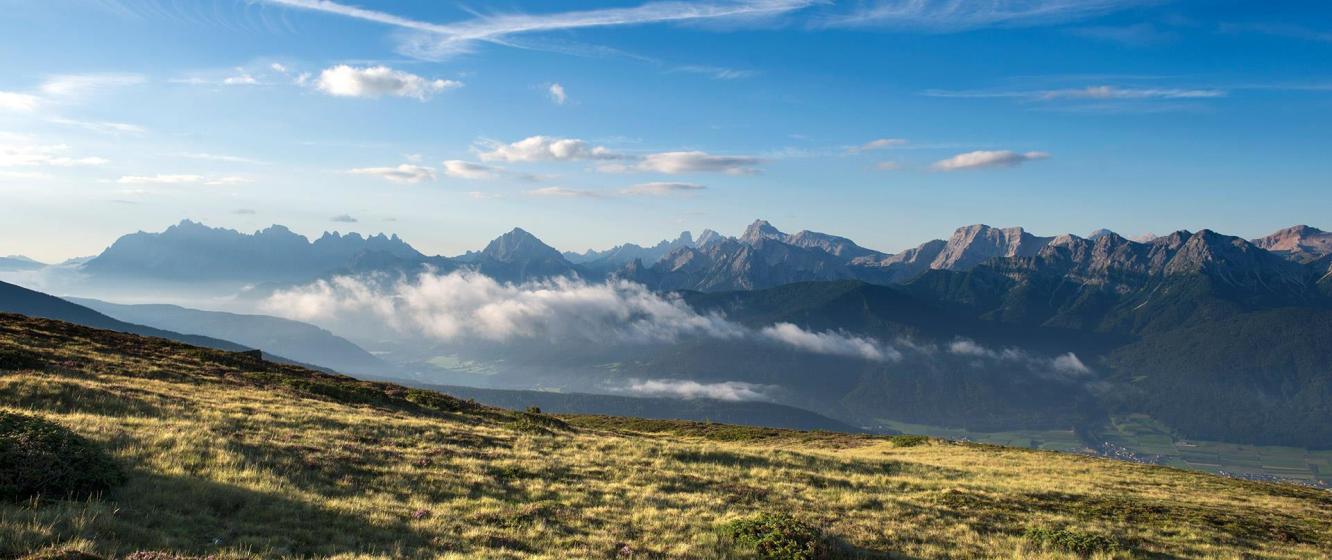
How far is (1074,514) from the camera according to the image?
86.6ft

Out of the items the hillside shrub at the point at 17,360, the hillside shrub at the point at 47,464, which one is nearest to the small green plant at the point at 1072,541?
the hillside shrub at the point at 47,464

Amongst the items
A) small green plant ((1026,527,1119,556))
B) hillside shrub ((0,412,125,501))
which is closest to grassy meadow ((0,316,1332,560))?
small green plant ((1026,527,1119,556))

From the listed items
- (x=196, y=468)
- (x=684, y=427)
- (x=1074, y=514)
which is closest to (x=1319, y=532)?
(x=1074, y=514)

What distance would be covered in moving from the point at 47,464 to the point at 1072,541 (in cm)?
2857

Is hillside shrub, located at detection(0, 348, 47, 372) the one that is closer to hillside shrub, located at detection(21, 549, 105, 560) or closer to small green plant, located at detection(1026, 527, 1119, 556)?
hillside shrub, located at detection(21, 549, 105, 560)

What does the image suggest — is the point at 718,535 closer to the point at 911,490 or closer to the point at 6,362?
the point at 911,490

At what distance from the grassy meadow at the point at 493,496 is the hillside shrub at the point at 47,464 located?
0.57m

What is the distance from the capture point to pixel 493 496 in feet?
65.9

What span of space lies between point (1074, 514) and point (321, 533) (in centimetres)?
2872

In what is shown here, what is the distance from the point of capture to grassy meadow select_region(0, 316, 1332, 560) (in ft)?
45.5

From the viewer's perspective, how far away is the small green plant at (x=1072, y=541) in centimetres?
2008

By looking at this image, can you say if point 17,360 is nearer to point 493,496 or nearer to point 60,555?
point 493,496

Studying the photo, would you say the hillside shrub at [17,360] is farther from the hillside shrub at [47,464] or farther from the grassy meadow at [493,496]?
the hillside shrub at [47,464]

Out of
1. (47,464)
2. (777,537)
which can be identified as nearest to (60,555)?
(47,464)
